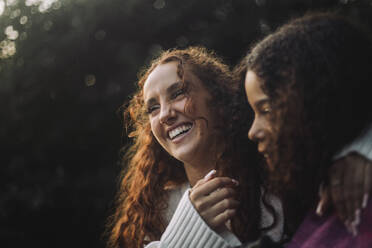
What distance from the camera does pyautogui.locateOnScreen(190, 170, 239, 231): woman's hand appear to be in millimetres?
1345

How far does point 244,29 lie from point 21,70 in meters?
2.45

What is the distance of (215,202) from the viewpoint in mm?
1367

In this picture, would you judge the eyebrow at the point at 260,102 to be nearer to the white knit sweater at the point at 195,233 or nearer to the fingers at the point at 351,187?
the fingers at the point at 351,187

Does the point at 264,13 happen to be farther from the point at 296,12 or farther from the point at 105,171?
the point at 105,171

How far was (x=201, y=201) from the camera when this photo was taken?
1382mm

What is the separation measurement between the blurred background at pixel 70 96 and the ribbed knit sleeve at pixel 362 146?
6.77ft

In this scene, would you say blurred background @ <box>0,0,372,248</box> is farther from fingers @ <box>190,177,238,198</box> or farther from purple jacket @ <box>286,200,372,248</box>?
purple jacket @ <box>286,200,372,248</box>

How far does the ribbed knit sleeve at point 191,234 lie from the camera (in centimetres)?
131

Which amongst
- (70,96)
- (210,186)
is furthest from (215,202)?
(70,96)

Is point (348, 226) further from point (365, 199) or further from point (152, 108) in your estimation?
point (152, 108)

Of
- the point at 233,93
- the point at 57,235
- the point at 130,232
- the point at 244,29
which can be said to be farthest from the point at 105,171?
the point at 233,93

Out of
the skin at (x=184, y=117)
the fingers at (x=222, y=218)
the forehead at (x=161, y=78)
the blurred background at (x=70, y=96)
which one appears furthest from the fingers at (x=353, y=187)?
the blurred background at (x=70, y=96)

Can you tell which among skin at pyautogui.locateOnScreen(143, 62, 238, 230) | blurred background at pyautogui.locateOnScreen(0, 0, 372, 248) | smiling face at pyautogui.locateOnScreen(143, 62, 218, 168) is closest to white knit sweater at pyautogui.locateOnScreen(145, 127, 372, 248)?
skin at pyautogui.locateOnScreen(143, 62, 238, 230)

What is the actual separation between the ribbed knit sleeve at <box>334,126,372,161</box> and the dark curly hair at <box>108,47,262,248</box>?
608 millimetres
